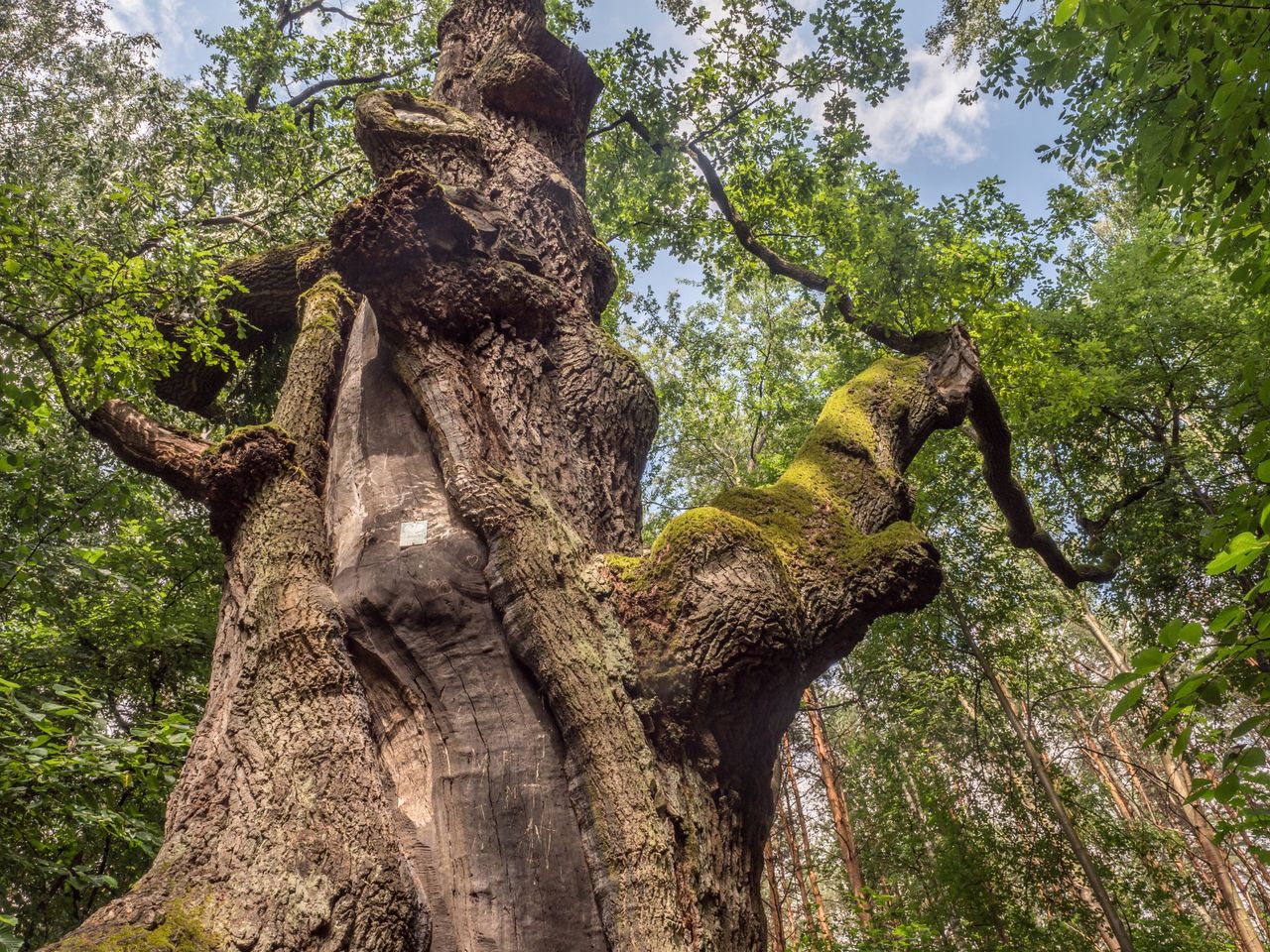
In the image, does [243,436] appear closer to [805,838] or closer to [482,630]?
[482,630]

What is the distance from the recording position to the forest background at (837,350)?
3.65 m

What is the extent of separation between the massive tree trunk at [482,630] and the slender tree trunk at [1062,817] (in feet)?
20.9

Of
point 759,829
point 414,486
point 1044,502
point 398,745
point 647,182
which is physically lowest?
point 759,829

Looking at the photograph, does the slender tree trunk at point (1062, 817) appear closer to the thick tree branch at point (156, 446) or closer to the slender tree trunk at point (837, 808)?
the slender tree trunk at point (837, 808)

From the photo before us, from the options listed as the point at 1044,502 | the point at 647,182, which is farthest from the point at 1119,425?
the point at 647,182

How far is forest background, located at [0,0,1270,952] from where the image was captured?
144 inches

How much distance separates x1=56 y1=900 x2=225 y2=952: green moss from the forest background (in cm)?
140

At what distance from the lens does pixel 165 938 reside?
1.39m

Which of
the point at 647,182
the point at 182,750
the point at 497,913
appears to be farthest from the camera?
the point at 647,182

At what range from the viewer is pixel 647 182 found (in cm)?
848

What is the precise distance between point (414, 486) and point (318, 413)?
0.96 meters

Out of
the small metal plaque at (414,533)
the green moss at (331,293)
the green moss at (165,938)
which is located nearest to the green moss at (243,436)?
the small metal plaque at (414,533)

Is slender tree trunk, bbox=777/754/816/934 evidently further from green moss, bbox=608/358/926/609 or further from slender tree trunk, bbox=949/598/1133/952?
green moss, bbox=608/358/926/609

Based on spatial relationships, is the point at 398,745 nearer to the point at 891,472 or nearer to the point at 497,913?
the point at 497,913
